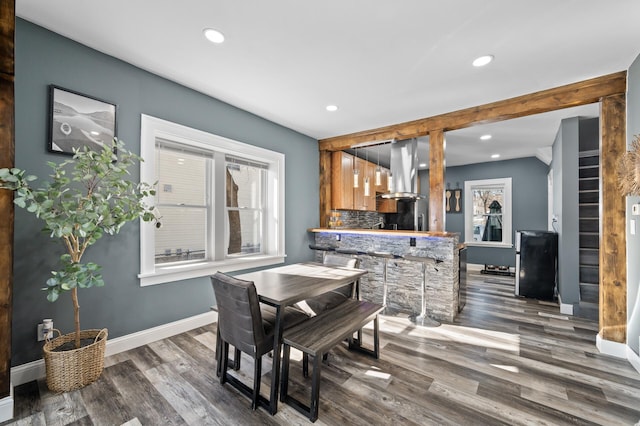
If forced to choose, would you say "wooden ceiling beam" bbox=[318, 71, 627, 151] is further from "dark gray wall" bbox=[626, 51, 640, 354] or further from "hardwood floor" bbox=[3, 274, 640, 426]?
"hardwood floor" bbox=[3, 274, 640, 426]

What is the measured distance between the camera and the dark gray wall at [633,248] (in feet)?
7.73

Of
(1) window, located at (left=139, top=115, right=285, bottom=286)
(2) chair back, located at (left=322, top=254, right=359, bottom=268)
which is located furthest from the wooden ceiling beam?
(2) chair back, located at (left=322, top=254, right=359, bottom=268)

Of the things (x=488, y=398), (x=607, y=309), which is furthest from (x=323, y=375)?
(x=607, y=309)

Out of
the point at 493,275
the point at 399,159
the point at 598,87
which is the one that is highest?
the point at 598,87

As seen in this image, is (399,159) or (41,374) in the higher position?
(399,159)

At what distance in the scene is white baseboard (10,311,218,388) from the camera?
2029 mm

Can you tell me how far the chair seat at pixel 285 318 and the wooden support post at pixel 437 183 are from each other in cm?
225

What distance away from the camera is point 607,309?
2652 mm

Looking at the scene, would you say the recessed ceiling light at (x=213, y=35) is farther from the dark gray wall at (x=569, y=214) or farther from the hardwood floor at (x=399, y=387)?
the dark gray wall at (x=569, y=214)

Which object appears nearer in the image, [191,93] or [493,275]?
[191,93]

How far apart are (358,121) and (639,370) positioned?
12.5 ft

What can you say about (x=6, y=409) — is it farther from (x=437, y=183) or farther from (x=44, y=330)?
(x=437, y=183)

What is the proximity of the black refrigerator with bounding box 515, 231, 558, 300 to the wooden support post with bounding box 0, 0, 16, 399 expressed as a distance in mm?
5820

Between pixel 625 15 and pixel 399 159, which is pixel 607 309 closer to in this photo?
pixel 625 15
